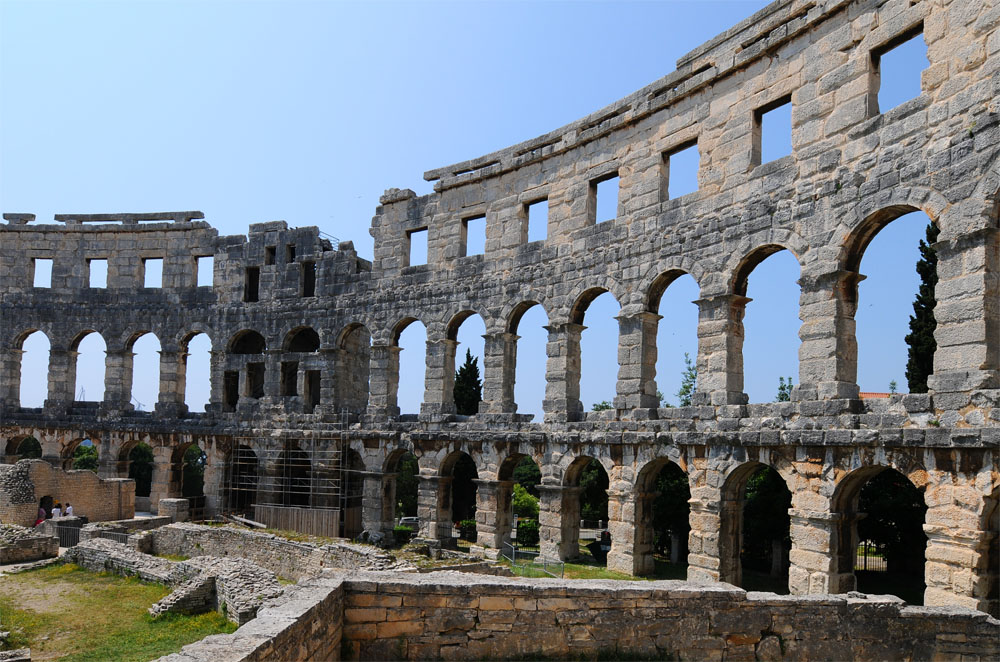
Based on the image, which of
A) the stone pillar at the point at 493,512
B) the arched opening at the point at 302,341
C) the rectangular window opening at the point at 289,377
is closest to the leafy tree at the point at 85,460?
the rectangular window opening at the point at 289,377

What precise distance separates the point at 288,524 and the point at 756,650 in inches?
736

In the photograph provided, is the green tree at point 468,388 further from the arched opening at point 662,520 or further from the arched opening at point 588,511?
the arched opening at point 662,520

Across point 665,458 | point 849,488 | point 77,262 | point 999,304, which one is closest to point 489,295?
point 665,458

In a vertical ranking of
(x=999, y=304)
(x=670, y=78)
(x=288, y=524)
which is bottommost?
(x=288, y=524)

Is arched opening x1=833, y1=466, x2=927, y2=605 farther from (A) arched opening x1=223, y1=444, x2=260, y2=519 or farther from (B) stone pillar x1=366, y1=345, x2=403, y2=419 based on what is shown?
(A) arched opening x1=223, y1=444, x2=260, y2=519

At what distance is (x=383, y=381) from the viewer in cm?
2436

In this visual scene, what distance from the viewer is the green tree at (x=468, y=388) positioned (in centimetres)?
3219

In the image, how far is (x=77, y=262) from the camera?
102 feet

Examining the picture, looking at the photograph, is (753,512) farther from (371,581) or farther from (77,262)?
(77,262)

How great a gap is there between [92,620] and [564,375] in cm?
1144

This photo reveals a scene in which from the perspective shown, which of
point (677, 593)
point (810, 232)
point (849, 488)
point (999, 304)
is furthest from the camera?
point (810, 232)

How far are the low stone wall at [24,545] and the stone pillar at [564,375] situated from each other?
14.6 m

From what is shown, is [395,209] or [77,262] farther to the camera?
[77,262]

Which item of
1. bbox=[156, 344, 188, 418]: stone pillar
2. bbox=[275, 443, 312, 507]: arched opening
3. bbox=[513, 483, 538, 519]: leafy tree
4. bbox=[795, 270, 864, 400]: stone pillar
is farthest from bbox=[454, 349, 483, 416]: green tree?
bbox=[795, 270, 864, 400]: stone pillar
